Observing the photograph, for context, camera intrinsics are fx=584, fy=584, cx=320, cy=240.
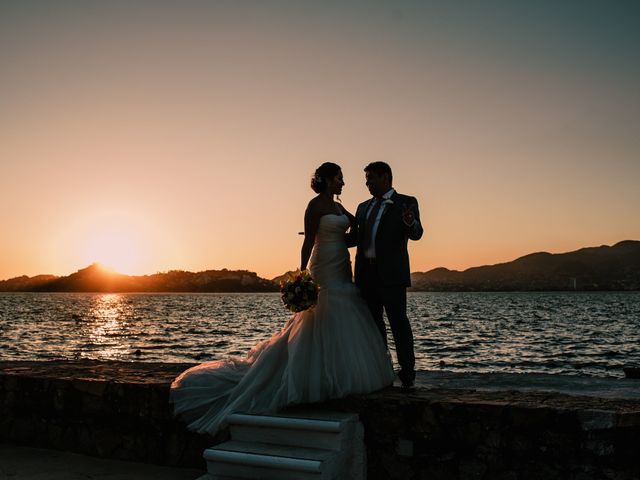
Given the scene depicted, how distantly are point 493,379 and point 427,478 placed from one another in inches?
93.2

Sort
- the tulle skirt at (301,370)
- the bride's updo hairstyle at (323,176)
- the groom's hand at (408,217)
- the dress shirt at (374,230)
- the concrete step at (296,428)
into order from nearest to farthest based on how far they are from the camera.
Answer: the concrete step at (296,428) → the tulle skirt at (301,370) → the groom's hand at (408,217) → the dress shirt at (374,230) → the bride's updo hairstyle at (323,176)

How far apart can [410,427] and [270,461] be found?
1.26 meters

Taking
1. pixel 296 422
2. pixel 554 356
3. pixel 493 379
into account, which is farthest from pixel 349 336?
pixel 554 356

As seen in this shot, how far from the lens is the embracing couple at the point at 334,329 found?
5.23 metres

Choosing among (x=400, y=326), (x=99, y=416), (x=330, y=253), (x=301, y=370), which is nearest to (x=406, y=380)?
(x=400, y=326)

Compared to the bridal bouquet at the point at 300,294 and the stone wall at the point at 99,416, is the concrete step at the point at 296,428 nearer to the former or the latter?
the stone wall at the point at 99,416

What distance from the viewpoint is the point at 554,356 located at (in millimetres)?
26828

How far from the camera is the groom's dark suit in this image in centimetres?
564

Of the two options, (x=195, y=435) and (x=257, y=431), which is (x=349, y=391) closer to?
(x=257, y=431)

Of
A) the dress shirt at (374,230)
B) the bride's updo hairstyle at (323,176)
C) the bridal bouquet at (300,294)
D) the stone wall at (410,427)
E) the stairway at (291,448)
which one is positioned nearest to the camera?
the stone wall at (410,427)

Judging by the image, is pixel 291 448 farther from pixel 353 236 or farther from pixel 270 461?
pixel 353 236

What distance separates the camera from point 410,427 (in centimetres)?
504

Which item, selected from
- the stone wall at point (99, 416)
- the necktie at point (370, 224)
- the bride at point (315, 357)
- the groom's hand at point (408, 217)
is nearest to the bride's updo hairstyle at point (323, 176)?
the bride at point (315, 357)

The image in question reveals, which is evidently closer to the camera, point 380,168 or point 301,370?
point 301,370
